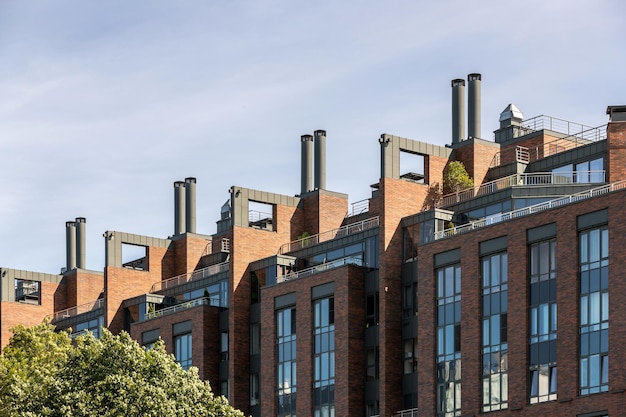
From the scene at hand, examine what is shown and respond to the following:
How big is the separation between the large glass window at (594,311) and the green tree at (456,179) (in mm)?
19965

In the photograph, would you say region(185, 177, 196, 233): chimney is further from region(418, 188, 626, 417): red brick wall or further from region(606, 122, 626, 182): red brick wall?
region(606, 122, 626, 182): red brick wall

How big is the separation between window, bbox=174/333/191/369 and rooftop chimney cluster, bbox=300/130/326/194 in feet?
49.8

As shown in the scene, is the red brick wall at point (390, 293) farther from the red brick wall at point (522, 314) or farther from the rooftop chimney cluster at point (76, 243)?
the rooftop chimney cluster at point (76, 243)

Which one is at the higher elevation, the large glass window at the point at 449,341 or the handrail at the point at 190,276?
the handrail at the point at 190,276

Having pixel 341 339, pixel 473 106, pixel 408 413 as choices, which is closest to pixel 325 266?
pixel 341 339

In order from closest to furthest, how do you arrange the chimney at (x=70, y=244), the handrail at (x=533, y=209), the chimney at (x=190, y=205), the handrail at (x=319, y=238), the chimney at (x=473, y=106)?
the handrail at (x=533, y=209), the chimney at (x=473, y=106), the handrail at (x=319, y=238), the chimney at (x=190, y=205), the chimney at (x=70, y=244)

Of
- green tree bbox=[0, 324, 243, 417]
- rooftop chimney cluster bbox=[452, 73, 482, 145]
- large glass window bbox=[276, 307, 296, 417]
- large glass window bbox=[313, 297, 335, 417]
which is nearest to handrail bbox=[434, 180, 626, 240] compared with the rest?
large glass window bbox=[313, 297, 335, 417]

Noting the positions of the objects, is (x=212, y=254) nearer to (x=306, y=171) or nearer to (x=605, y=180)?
(x=306, y=171)

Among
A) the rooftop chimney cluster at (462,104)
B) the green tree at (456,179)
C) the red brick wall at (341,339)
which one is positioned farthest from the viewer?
the rooftop chimney cluster at (462,104)

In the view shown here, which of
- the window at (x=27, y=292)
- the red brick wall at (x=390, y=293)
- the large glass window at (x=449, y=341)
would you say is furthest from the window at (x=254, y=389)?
the window at (x=27, y=292)

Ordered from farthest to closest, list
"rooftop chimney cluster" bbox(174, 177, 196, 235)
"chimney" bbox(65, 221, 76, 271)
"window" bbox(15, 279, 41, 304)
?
"chimney" bbox(65, 221, 76, 271) < "window" bbox(15, 279, 41, 304) < "rooftop chimney cluster" bbox(174, 177, 196, 235)

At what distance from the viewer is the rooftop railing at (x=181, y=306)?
355 feet

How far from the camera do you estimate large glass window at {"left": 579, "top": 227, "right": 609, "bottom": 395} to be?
7744cm

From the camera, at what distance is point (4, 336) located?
417 feet
